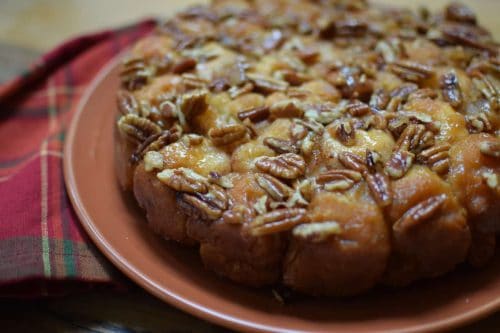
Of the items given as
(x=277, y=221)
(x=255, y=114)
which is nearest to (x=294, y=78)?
(x=255, y=114)

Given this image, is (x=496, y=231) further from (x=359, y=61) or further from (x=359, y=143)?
(x=359, y=61)

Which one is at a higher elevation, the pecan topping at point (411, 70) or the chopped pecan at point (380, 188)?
the pecan topping at point (411, 70)

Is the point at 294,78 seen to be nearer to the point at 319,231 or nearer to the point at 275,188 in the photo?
the point at 275,188

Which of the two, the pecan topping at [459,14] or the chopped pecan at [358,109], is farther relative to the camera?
the pecan topping at [459,14]

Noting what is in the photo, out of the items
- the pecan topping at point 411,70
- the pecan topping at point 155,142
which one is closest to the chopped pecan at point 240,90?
the pecan topping at point 155,142

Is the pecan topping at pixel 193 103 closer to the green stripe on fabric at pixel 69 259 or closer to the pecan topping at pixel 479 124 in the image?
the green stripe on fabric at pixel 69 259

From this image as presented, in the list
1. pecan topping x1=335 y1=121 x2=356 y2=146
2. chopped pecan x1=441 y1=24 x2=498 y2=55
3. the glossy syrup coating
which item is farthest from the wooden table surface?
chopped pecan x1=441 y1=24 x2=498 y2=55

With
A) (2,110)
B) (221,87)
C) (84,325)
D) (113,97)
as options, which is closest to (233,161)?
(221,87)

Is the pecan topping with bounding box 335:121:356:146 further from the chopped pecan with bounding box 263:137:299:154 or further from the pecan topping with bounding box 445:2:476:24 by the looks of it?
the pecan topping with bounding box 445:2:476:24
